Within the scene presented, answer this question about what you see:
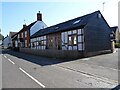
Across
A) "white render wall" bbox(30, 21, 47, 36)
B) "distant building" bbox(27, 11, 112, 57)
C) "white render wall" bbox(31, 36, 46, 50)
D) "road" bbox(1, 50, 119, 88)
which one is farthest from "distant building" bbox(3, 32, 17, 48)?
"road" bbox(1, 50, 119, 88)

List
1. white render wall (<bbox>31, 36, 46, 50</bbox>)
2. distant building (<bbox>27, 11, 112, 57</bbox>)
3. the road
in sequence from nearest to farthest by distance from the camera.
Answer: the road < distant building (<bbox>27, 11, 112, 57</bbox>) < white render wall (<bbox>31, 36, 46, 50</bbox>)

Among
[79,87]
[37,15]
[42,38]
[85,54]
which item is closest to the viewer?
[79,87]

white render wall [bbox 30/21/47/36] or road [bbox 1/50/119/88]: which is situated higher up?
white render wall [bbox 30/21/47/36]

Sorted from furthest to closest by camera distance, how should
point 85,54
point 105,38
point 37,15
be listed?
point 37,15, point 105,38, point 85,54

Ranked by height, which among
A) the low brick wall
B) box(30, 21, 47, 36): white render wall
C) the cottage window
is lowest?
the low brick wall

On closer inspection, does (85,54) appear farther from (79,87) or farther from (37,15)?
(37,15)

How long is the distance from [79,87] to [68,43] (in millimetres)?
18491

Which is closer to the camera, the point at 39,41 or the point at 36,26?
the point at 39,41

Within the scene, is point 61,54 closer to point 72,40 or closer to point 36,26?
point 72,40

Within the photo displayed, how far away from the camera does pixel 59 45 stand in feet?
98.6

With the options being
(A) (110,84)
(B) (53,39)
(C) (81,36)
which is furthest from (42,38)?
(A) (110,84)

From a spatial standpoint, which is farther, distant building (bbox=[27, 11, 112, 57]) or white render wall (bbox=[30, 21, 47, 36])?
white render wall (bbox=[30, 21, 47, 36])

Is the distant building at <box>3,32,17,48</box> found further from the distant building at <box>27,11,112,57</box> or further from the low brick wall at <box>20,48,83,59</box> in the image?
the distant building at <box>27,11,112,57</box>

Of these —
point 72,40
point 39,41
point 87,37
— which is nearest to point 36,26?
point 39,41
